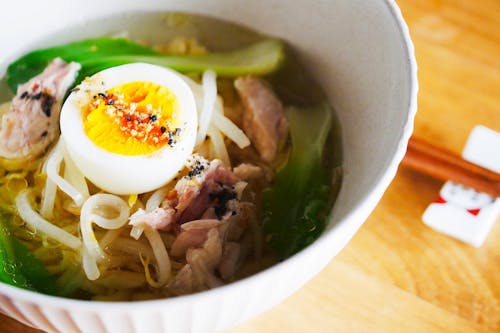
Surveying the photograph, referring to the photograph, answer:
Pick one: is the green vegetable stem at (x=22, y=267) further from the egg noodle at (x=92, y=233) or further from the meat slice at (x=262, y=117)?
the meat slice at (x=262, y=117)

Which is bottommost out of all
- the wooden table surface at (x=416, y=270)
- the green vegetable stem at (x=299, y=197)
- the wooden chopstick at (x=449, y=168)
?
the wooden table surface at (x=416, y=270)

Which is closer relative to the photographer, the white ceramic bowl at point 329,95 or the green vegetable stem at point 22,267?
the white ceramic bowl at point 329,95

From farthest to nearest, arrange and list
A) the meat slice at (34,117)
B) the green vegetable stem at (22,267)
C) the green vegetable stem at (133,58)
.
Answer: the green vegetable stem at (133,58), the meat slice at (34,117), the green vegetable stem at (22,267)

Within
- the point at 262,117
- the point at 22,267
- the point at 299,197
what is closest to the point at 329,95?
the point at 262,117

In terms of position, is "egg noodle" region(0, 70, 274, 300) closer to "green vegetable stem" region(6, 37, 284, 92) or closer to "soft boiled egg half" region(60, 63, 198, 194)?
"soft boiled egg half" region(60, 63, 198, 194)

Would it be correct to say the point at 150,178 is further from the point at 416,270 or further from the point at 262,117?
the point at 416,270

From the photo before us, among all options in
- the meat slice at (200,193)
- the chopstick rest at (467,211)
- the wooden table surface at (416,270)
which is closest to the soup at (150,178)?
the meat slice at (200,193)
